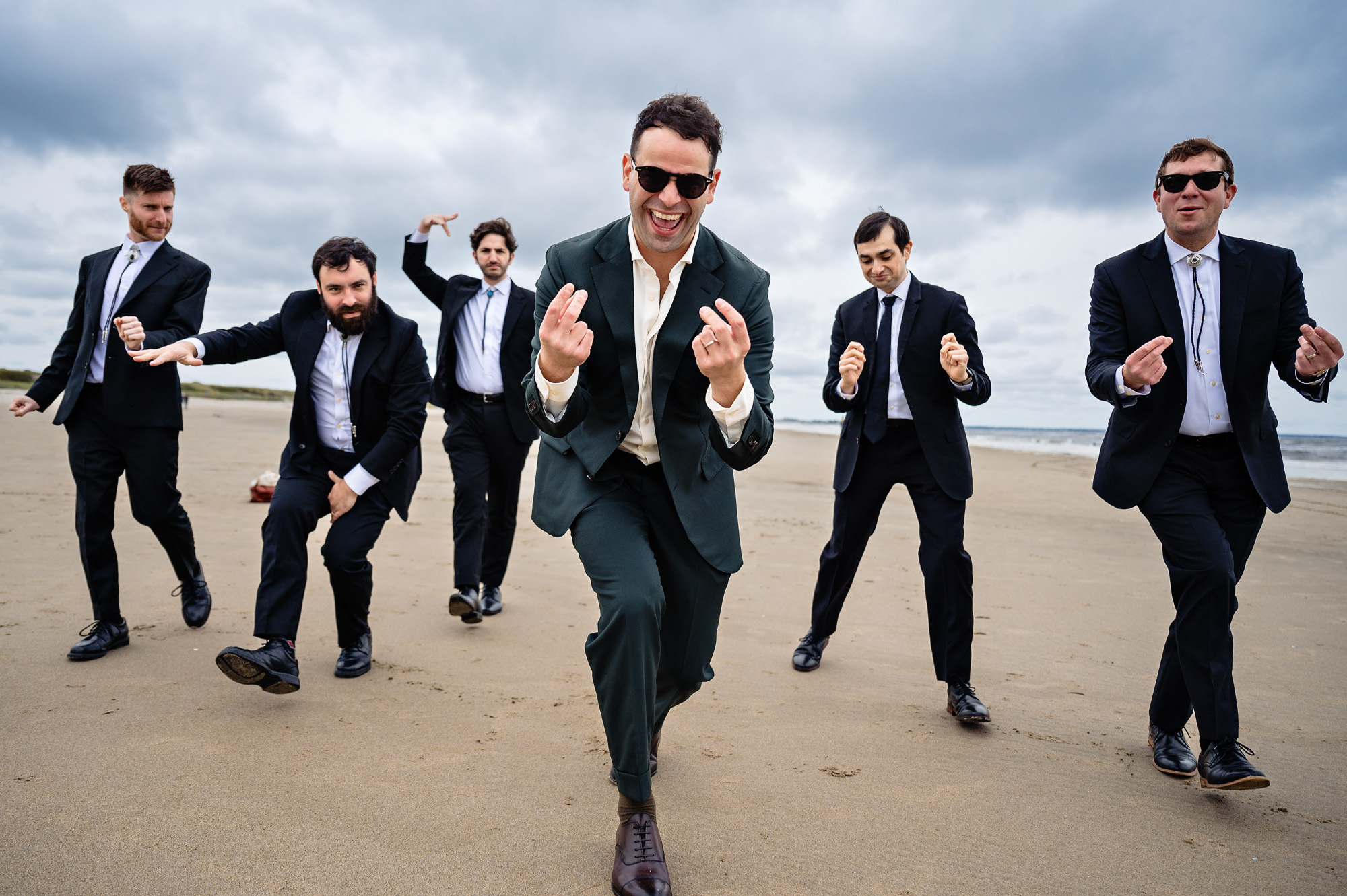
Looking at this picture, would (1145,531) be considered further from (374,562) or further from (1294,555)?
(374,562)

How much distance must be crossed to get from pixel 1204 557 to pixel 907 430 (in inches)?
60.0

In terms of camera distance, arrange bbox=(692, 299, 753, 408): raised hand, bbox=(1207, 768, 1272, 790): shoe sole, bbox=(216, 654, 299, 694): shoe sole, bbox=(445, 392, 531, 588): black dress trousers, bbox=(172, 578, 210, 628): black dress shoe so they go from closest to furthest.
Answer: bbox=(692, 299, 753, 408): raised hand → bbox=(1207, 768, 1272, 790): shoe sole → bbox=(216, 654, 299, 694): shoe sole → bbox=(172, 578, 210, 628): black dress shoe → bbox=(445, 392, 531, 588): black dress trousers

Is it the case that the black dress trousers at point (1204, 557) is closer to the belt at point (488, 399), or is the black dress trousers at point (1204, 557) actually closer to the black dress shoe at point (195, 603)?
the belt at point (488, 399)

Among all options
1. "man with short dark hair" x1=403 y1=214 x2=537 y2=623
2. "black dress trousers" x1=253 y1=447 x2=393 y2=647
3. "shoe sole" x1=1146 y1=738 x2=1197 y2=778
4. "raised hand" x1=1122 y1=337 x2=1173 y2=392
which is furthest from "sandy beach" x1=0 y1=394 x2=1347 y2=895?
"raised hand" x1=1122 y1=337 x2=1173 y2=392

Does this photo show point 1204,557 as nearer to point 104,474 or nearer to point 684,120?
point 684,120

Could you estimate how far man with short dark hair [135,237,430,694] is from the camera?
4316 millimetres

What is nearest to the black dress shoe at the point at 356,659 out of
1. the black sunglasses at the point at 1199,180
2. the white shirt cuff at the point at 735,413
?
the white shirt cuff at the point at 735,413

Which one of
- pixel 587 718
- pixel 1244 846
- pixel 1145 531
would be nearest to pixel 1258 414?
pixel 1244 846

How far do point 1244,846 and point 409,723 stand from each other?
3255mm

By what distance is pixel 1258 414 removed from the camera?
11.1ft

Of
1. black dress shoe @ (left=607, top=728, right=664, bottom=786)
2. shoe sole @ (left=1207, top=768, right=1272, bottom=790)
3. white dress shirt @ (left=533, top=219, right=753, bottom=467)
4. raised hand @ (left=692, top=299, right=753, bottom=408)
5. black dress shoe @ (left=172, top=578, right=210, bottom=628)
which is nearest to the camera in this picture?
raised hand @ (left=692, top=299, right=753, bottom=408)

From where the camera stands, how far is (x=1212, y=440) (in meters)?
3.41

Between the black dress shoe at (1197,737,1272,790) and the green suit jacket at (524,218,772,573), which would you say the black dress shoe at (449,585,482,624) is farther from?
the black dress shoe at (1197,737,1272,790)

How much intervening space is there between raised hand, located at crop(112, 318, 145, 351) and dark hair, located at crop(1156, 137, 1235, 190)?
484 centimetres
